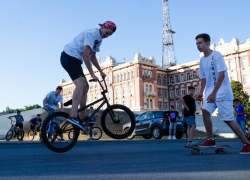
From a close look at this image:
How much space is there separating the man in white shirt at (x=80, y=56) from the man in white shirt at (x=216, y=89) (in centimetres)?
166

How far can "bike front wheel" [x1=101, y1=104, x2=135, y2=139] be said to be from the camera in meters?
5.23

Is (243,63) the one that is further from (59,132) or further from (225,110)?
(59,132)

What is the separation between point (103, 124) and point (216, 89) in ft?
6.87

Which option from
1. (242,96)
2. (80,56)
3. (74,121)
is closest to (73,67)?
(80,56)

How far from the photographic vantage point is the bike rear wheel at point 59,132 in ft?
15.3

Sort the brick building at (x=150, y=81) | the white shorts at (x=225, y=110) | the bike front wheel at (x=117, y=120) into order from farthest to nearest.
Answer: the brick building at (x=150, y=81), the bike front wheel at (x=117, y=120), the white shorts at (x=225, y=110)

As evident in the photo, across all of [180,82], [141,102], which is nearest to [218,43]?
[180,82]

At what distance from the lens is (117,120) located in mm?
5406

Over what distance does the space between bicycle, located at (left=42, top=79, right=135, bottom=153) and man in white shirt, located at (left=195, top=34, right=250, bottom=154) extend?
1.37 m

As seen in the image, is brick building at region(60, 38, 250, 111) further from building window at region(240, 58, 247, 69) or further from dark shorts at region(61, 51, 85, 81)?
dark shorts at region(61, 51, 85, 81)

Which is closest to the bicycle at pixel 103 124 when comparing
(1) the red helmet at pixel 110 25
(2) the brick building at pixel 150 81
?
(1) the red helmet at pixel 110 25

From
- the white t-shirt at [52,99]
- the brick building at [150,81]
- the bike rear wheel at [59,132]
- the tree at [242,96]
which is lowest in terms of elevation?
the bike rear wheel at [59,132]

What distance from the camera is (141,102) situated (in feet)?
207

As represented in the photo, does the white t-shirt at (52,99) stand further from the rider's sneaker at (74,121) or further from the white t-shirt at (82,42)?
the rider's sneaker at (74,121)
